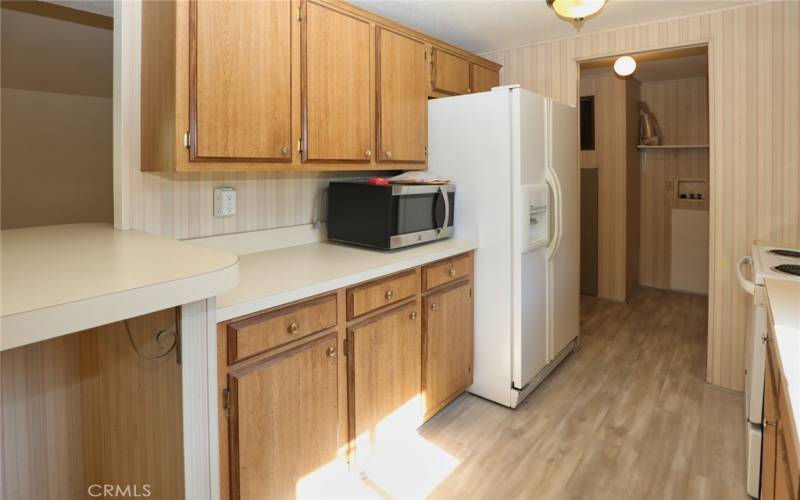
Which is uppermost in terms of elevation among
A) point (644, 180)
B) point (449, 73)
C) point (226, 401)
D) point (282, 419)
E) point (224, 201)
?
point (449, 73)

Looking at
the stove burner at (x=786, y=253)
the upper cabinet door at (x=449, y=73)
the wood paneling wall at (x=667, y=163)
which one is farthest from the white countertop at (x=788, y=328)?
the wood paneling wall at (x=667, y=163)

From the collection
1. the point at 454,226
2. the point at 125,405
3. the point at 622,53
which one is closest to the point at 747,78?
the point at 622,53

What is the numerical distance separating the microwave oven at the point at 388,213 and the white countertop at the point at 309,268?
2.4 inches

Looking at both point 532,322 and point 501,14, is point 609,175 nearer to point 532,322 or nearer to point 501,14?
point 501,14

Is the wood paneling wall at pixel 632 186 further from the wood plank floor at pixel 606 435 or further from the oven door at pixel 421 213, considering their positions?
the oven door at pixel 421 213

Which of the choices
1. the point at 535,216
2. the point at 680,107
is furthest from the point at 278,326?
the point at 680,107

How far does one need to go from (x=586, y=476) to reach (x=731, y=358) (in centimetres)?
147

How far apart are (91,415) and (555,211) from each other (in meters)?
2.50

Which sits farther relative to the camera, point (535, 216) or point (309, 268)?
point (535, 216)

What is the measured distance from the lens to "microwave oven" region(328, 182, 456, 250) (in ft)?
7.68

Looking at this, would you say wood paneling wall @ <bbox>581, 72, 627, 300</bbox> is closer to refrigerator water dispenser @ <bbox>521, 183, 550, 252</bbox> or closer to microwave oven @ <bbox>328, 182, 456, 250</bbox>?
refrigerator water dispenser @ <bbox>521, 183, 550, 252</bbox>

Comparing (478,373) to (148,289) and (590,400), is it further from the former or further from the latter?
(148,289)

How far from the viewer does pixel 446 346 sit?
254 cm

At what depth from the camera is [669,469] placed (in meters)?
2.13
